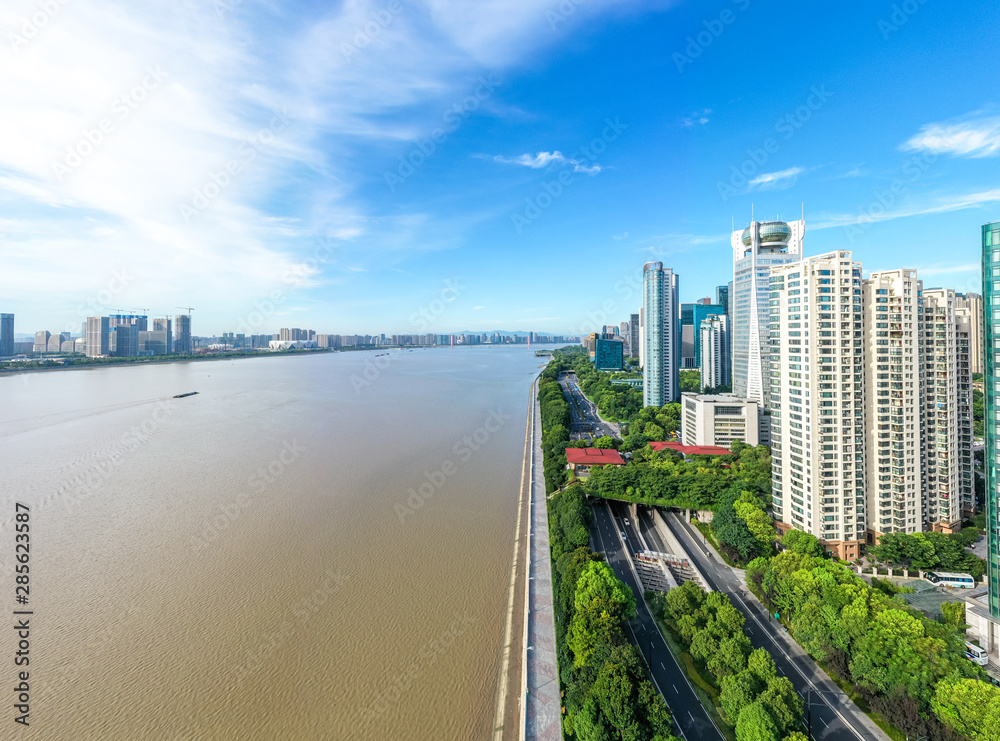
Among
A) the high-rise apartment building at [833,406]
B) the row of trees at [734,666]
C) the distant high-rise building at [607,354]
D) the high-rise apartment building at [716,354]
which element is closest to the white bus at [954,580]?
the high-rise apartment building at [833,406]

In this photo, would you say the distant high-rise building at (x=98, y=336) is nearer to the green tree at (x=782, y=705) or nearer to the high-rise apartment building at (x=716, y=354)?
the high-rise apartment building at (x=716, y=354)

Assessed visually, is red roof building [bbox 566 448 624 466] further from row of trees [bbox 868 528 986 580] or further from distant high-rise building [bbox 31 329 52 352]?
distant high-rise building [bbox 31 329 52 352]

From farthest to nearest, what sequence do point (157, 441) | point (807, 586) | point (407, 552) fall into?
1. point (157, 441)
2. point (407, 552)
3. point (807, 586)

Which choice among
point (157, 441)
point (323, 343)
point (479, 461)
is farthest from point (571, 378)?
point (323, 343)

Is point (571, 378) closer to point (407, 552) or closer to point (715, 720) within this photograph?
point (407, 552)

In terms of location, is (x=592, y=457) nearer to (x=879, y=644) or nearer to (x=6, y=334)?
(x=879, y=644)

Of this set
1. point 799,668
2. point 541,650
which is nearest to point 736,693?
Answer: point 799,668
